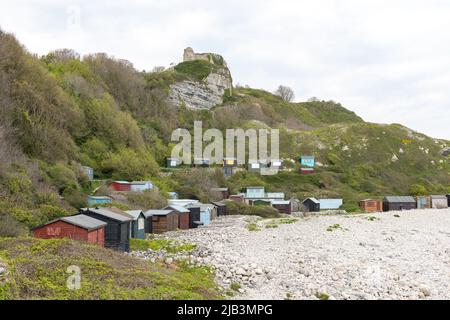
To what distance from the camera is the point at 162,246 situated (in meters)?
24.5

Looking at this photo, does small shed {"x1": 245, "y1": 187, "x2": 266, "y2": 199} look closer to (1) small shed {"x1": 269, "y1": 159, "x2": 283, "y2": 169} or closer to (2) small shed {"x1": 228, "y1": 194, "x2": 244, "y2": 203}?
(2) small shed {"x1": 228, "y1": 194, "x2": 244, "y2": 203}

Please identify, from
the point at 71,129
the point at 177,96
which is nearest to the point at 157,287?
the point at 71,129

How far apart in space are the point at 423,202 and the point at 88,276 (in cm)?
5952

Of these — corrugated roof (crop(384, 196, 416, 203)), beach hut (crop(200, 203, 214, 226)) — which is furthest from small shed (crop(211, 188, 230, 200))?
corrugated roof (crop(384, 196, 416, 203))

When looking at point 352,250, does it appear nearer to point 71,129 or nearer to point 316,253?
point 316,253

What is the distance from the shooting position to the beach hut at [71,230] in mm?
20375

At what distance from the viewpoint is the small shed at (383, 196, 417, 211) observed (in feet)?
196

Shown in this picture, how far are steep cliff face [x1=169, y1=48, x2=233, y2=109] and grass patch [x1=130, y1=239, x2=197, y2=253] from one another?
7672 centimetres

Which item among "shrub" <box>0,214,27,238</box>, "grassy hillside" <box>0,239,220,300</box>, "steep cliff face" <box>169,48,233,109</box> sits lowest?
"grassy hillside" <box>0,239,220,300</box>

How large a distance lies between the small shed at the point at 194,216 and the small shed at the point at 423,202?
38.5 meters

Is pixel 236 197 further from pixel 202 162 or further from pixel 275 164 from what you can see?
pixel 275 164

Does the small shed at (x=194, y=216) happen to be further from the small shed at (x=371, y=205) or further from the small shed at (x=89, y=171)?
the small shed at (x=371, y=205)

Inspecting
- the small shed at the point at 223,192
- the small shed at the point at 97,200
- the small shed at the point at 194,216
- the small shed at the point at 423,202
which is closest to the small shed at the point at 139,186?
the small shed at the point at 97,200

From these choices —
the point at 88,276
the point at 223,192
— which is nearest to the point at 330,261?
the point at 88,276
